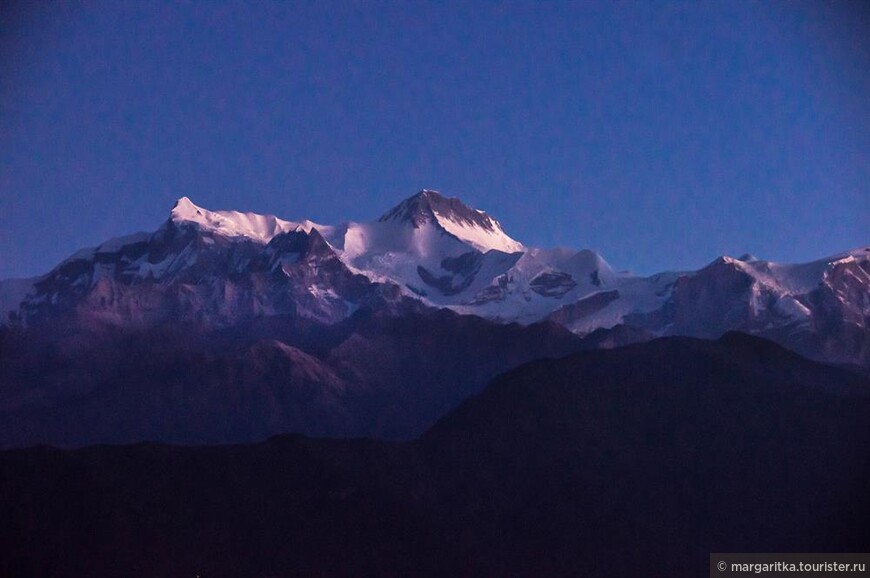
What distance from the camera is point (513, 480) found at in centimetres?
10544

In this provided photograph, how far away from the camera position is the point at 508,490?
342 ft

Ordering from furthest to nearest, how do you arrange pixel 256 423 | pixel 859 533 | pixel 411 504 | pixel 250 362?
pixel 250 362, pixel 256 423, pixel 411 504, pixel 859 533

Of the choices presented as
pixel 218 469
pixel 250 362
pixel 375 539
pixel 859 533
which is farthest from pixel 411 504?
pixel 250 362

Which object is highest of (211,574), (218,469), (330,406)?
(330,406)

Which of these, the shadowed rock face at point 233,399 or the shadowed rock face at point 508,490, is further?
the shadowed rock face at point 233,399

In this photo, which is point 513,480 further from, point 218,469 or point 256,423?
point 256,423

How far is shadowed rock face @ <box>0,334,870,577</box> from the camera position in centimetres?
9394

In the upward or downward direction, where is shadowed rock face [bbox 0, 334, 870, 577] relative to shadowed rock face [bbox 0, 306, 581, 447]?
downward

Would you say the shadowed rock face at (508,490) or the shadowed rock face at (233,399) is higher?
the shadowed rock face at (233,399)

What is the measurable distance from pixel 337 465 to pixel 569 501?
1484 centimetres

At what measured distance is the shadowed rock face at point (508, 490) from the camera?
93.9m

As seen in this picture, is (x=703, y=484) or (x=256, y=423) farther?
(x=256, y=423)

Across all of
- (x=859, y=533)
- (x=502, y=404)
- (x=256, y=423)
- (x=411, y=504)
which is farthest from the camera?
(x=256, y=423)

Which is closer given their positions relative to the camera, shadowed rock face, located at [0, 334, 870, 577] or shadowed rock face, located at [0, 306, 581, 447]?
shadowed rock face, located at [0, 334, 870, 577]
